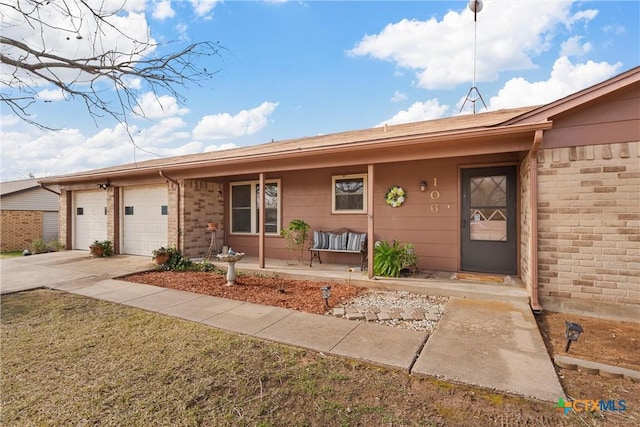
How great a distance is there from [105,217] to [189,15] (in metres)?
8.49

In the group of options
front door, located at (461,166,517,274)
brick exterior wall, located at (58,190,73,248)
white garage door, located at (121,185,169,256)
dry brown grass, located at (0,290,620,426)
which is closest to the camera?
dry brown grass, located at (0,290,620,426)

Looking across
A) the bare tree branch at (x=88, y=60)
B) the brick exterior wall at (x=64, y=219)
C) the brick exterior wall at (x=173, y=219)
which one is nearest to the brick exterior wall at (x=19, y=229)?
the brick exterior wall at (x=64, y=219)

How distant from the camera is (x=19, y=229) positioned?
14383mm

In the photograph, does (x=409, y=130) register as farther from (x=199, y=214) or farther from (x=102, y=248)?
(x=102, y=248)

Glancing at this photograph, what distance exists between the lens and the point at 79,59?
2646mm

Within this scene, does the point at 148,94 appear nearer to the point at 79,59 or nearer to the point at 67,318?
the point at 79,59

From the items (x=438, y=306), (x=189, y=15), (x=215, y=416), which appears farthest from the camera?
(x=438, y=306)

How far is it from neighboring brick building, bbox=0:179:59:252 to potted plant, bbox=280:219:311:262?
12.2 meters

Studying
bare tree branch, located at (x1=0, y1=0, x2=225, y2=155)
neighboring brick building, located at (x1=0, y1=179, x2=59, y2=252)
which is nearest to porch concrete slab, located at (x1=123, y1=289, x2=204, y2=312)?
bare tree branch, located at (x1=0, y1=0, x2=225, y2=155)

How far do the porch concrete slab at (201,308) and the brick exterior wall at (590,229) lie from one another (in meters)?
4.36

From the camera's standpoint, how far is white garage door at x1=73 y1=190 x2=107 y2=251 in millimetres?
9992

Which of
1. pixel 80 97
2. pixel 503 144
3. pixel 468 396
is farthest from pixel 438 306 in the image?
pixel 80 97

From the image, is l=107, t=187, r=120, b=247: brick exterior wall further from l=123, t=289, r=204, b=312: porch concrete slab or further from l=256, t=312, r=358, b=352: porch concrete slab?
l=256, t=312, r=358, b=352: porch concrete slab

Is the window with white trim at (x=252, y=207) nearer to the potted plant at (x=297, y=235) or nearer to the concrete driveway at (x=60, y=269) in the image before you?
the potted plant at (x=297, y=235)
